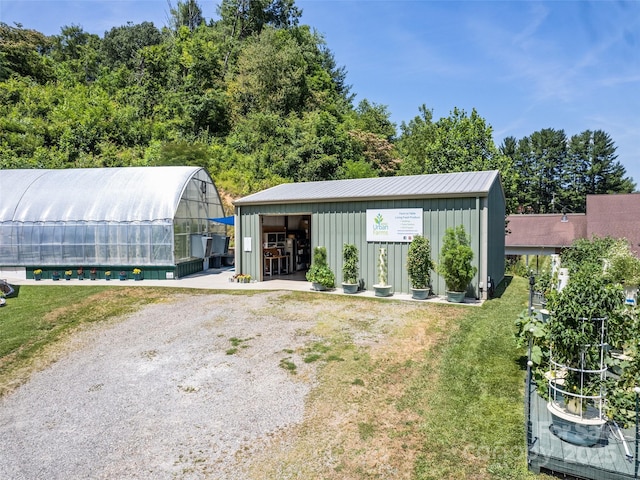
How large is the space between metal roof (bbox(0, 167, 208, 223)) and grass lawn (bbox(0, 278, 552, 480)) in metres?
6.51

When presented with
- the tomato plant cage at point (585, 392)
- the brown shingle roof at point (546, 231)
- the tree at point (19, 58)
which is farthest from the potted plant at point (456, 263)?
the tree at point (19, 58)

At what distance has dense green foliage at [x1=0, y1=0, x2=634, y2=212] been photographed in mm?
28172

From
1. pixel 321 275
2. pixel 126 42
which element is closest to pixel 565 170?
pixel 321 275

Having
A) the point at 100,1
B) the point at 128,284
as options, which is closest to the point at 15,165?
the point at 100,1

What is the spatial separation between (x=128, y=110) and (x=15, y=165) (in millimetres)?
10086

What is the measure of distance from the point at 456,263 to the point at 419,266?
114 cm

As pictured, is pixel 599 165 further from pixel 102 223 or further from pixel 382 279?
pixel 102 223

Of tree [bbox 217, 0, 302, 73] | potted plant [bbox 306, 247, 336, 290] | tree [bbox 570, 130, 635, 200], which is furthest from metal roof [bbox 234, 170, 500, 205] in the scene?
tree [bbox 570, 130, 635, 200]

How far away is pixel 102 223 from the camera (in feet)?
54.1

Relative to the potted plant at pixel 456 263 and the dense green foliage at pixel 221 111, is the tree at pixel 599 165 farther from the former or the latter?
the potted plant at pixel 456 263

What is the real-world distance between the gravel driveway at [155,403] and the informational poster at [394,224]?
195 inches

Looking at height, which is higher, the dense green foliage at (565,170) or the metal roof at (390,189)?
the dense green foliage at (565,170)

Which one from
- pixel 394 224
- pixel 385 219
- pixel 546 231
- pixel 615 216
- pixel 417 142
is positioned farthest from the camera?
pixel 417 142

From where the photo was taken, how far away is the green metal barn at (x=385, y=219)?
11.7 meters
